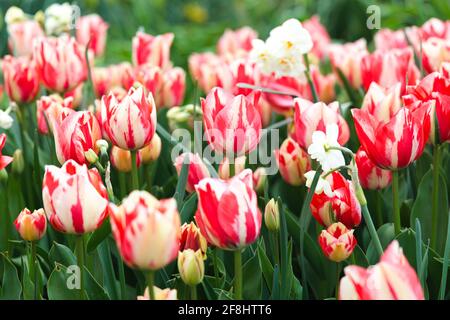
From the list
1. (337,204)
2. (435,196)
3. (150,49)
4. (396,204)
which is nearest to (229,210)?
(337,204)

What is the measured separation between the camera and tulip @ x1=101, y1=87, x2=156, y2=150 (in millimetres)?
1564

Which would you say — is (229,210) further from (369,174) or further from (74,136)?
(369,174)

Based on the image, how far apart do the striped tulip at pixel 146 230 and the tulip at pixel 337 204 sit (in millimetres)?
482

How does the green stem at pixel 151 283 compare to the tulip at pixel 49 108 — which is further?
the tulip at pixel 49 108

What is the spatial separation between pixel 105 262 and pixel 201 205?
352 mm

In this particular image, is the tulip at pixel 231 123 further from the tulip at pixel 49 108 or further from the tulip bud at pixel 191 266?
the tulip at pixel 49 108

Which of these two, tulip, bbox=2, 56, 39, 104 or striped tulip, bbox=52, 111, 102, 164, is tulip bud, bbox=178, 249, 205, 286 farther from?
tulip, bbox=2, 56, 39, 104

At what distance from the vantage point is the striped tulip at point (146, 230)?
3.64ft

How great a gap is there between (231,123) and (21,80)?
887 mm

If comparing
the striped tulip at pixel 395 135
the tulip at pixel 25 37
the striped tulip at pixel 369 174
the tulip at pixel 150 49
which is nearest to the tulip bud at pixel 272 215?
the striped tulip at pixel 395 135

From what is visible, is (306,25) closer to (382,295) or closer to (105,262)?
(105,262)

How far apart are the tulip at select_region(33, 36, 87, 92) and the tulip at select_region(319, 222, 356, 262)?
3.45 feet

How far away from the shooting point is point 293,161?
189 cm
